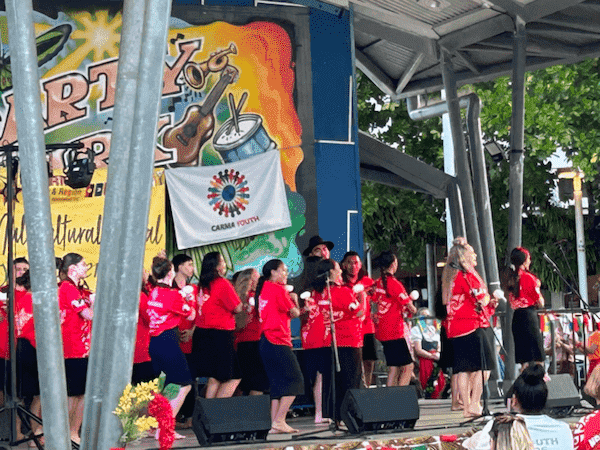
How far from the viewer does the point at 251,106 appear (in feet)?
42.0

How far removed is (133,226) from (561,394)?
5703 mm

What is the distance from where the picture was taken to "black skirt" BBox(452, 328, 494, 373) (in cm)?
992

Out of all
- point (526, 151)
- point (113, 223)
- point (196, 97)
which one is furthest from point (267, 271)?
point (526, 151)

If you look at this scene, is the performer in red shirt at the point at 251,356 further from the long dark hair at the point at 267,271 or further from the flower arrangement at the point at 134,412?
the flower arrangement at the point at 134,412

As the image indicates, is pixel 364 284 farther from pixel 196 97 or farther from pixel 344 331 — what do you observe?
pixel 196 97

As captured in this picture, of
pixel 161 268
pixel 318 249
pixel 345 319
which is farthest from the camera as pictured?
pixel 318 249

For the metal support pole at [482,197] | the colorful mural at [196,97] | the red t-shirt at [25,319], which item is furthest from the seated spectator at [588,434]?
the metal support pole at [482,197]

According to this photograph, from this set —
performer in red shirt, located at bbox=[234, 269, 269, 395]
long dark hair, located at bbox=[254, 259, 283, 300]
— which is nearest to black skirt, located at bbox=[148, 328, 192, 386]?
long dark hair, located at bbox=[254, 259, 283, 300]

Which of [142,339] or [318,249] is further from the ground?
[318,249]

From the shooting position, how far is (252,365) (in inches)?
405

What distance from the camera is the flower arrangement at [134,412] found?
247 inches

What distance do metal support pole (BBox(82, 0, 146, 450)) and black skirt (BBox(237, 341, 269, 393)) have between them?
144 inches

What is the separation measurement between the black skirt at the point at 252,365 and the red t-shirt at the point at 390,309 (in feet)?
4.73

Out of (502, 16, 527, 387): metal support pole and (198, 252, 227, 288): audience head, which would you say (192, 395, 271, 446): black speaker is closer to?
(198, 252, 227, 288): audience head
